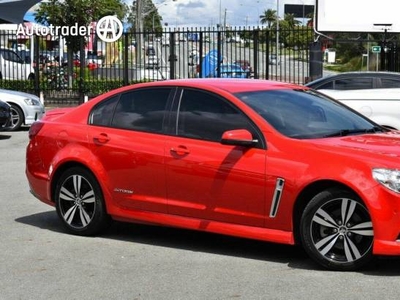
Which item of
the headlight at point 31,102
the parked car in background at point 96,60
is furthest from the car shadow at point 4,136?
the parked car in background at point 96,60

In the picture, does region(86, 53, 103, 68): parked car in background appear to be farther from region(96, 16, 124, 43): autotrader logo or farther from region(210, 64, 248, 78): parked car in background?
region(210, 64, 248, 78): parked car in background

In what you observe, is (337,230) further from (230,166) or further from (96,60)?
(96,60)

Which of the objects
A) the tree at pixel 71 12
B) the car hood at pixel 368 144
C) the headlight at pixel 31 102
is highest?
the tree at pixel 71 12

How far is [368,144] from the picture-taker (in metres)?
6.57

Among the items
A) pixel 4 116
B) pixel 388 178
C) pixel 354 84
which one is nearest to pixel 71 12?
pixel 4 116

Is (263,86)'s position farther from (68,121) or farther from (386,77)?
(386,77)

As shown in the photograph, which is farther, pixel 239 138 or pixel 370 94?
pixel 370 94

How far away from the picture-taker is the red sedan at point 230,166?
246 inches

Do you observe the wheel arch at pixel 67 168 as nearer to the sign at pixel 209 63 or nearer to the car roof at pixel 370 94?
the car roof at pixel 370 94

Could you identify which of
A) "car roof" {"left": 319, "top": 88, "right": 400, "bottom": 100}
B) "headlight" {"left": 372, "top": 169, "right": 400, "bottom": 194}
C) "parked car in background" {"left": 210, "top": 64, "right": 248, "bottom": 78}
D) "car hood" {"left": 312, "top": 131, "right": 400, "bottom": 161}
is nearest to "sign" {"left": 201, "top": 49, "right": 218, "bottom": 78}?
"parked car in background" {"left": 210, "top": 64, "right": 248, "bottom": 78}

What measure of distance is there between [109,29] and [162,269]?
73.5 feet

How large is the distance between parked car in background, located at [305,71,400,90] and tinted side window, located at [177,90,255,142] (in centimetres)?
738

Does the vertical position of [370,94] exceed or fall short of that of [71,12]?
it falls short

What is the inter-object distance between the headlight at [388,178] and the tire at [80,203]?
281cm
